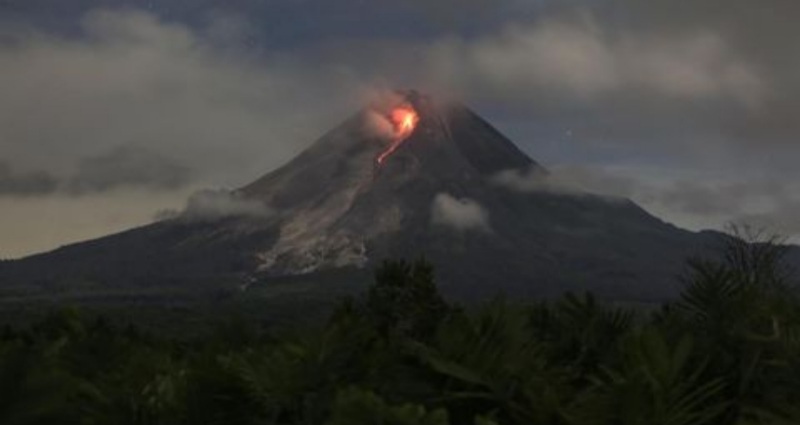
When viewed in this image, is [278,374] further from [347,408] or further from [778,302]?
[778,302]

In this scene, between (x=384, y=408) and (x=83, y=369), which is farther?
(x=83, y=369)

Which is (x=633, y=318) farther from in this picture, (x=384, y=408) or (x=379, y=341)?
(x=384, y=408)

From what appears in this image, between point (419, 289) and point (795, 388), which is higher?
point (419, 289)

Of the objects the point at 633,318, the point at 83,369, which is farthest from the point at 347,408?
the point at 83,369

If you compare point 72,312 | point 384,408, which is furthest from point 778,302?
point 72,312

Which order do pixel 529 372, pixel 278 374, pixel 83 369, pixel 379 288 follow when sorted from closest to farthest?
pixel 529 372
pixel 278 374
pixel 83 369
pixel 379 288

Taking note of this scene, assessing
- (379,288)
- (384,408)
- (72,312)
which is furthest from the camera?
(72,312)
